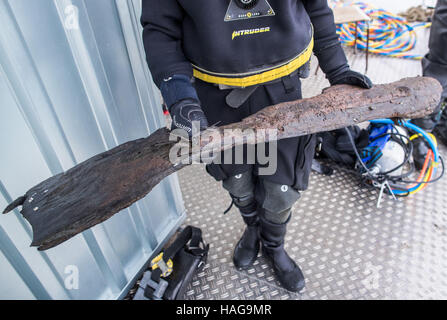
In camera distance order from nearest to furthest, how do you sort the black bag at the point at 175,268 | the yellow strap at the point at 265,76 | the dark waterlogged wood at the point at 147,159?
1. the dark waterlogged wood at the point at 147,159
2. the yellow strap at the point at 265,76
3. the black bag at the point at 175,268

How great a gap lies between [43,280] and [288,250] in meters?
1.09

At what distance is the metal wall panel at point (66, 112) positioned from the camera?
0.76 metres

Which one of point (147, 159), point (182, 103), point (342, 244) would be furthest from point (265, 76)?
point (342, 244)

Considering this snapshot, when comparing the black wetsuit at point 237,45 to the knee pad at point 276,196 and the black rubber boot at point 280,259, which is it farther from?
the black rubber boot at point 280,259

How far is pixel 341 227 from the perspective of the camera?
1.57 m

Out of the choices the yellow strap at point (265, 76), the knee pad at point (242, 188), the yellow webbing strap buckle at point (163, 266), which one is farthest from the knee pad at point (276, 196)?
the yellow webbing strap buckle at point (163, 266)

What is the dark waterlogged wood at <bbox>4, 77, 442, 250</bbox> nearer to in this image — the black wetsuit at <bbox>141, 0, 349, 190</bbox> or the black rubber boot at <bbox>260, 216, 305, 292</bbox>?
the black wetsuit at <bbox>141, 0, 349, 190</bbox>

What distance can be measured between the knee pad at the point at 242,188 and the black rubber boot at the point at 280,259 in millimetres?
99

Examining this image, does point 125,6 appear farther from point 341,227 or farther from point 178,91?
point 341,227

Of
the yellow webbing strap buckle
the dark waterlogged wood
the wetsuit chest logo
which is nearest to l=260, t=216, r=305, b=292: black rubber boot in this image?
the yellow webbing strap buckle

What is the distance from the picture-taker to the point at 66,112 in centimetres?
90

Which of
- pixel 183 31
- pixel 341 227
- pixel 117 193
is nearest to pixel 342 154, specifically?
pixel 341 227

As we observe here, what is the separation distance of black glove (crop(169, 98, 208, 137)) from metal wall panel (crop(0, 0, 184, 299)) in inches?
14.1
